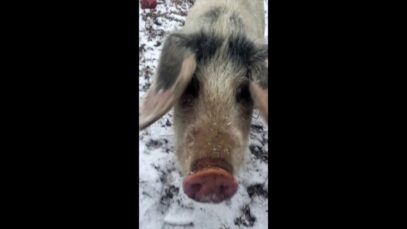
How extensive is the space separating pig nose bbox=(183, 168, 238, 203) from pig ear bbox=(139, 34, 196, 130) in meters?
0.38

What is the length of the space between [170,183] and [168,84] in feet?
1.72

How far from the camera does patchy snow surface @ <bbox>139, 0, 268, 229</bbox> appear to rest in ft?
8.11

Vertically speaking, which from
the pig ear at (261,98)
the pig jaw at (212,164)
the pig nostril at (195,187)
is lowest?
the pig nostril at (195,187)

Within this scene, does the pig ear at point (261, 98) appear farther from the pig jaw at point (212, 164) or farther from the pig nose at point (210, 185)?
the pig nose at point (210, 185)

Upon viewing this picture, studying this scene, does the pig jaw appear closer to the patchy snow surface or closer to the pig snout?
the pig snout

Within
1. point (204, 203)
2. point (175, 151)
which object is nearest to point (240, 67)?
point (175, 151)

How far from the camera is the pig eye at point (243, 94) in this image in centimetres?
247

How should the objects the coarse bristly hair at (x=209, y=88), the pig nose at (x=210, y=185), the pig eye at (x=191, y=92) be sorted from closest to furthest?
1. the pig nose at (x=210, y=185)
2. the coarse bristly hair at (x=209, y=88)
3. the pig eye at (x=191, y=92)

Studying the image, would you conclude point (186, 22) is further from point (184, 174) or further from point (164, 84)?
point (184, 174)

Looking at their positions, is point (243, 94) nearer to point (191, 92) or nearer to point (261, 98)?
point (261, 98)

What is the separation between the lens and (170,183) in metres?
2.52

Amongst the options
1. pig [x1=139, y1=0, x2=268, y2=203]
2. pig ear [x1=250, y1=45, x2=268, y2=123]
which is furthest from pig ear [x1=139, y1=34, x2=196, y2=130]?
pig ear [x1=250, y1=45, x2=268, y2=123]

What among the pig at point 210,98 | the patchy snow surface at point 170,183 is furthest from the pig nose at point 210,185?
the patchy snow surface at point 170,183

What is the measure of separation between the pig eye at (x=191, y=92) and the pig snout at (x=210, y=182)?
41 cm
